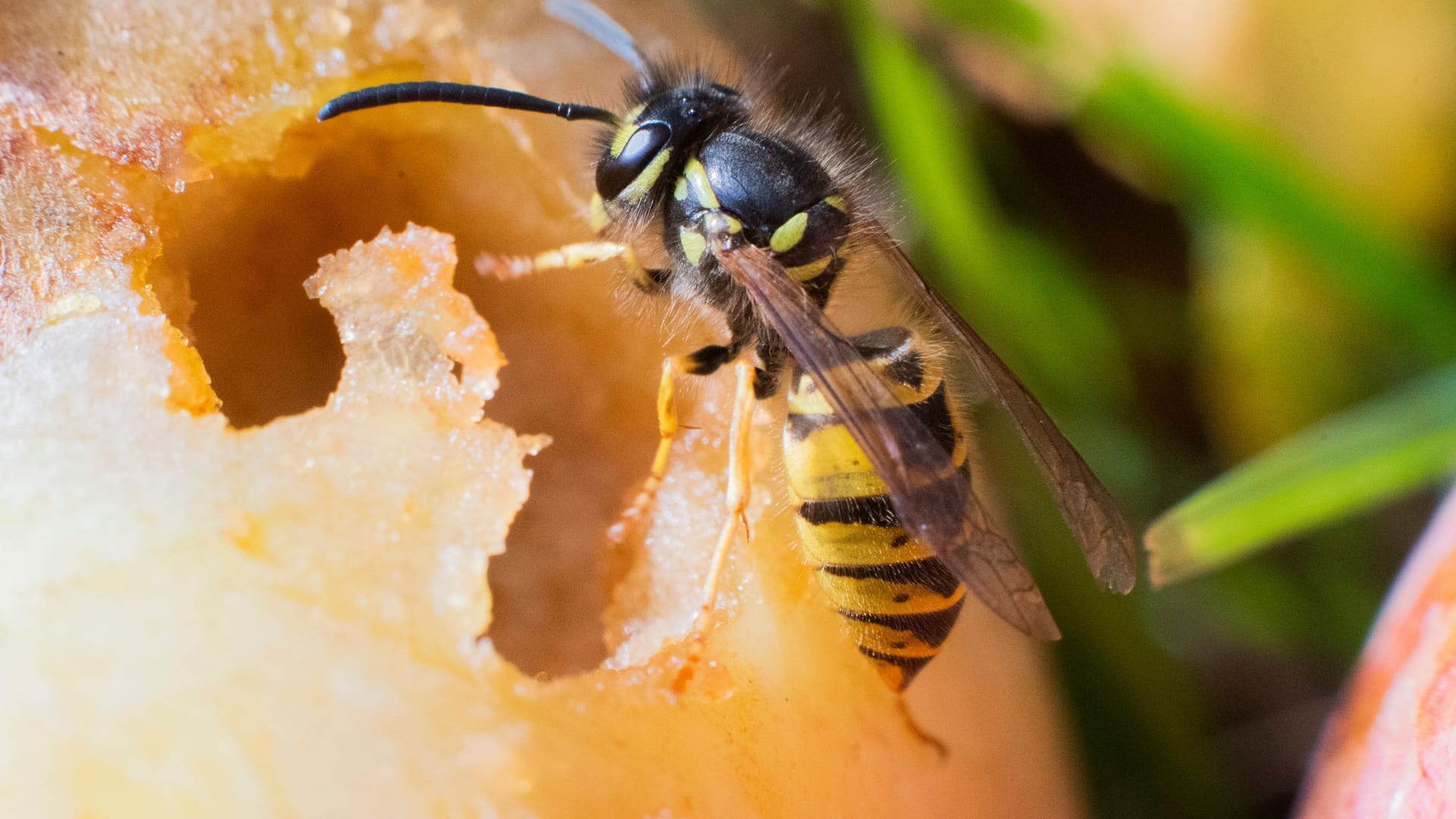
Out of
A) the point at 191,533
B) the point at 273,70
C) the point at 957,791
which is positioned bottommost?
the point at 957,791

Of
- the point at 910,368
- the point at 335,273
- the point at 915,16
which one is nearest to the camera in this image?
the point at 335,273

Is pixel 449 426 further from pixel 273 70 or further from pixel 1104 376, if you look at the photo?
pixel 1104 376

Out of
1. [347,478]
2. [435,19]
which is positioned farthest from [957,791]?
[435,19]

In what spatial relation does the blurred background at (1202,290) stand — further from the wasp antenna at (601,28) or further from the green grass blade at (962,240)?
the wasp antenna at (601,28)

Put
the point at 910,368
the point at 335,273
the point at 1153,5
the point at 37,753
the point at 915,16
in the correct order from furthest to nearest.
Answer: the point at 915,16
the point at 1153,5
the point at 910,368
the point at 335,273
the point at 37,753

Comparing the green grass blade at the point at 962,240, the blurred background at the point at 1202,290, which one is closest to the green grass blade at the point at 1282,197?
the blurred background at the point at 1202,290

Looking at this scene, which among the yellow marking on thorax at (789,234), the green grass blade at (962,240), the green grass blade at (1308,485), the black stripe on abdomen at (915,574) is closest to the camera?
the black stripe on abdomen at (915,574)
